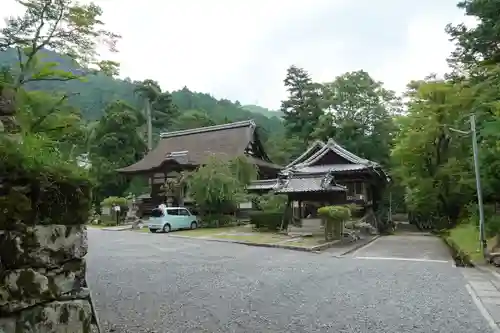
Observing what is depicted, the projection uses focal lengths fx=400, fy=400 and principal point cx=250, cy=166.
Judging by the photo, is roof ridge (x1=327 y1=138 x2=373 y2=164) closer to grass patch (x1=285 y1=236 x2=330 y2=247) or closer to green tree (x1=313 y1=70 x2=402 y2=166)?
green tree (x1=313 y1=70 x2=402 y2=166)

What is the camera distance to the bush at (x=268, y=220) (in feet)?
70.6

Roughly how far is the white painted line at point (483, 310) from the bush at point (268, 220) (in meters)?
13.9

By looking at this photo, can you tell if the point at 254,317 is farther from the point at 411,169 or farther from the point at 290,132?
the point at 290,132

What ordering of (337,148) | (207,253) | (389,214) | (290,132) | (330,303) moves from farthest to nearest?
(290,132), (389,214), (337,148), (207,253), (330,303)

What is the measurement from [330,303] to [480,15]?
12.8 metres

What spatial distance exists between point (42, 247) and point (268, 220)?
62.8 ft

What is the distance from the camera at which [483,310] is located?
230 inches

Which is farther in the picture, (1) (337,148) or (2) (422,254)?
(1) (337,148)

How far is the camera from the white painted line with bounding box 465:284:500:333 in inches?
191

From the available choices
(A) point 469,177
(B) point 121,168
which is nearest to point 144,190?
(B) point 121,168

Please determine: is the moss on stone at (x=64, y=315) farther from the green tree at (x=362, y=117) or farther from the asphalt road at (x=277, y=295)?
the green tree at (x=362, y=117)

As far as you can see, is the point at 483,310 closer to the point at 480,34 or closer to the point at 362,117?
the point at 480,34

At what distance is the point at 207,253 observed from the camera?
502 inches

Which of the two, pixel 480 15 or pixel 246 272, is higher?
pixel 480 15
